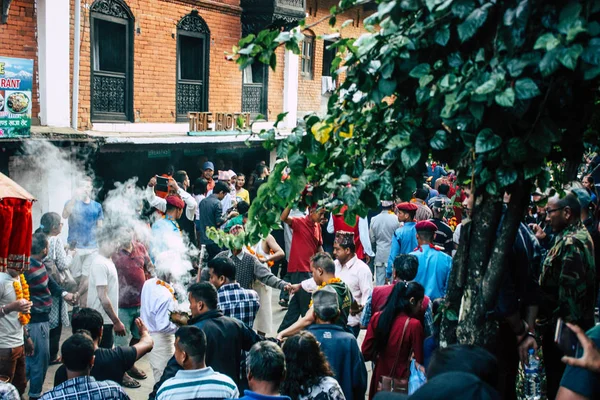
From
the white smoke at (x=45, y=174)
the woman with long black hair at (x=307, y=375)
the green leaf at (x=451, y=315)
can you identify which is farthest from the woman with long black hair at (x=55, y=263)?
the green leaf at (x=451, y=315)

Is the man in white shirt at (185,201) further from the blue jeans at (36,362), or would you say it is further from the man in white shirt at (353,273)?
the man in white shirt at (353,273)

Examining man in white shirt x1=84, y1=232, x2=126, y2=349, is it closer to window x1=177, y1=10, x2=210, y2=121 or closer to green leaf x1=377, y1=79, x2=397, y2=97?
green leaf x1=377, y1=79, x2=397, y2=97

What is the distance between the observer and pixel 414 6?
321 centimetres

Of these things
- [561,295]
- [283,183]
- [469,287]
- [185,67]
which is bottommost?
[561,295]

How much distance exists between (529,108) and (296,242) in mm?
6568

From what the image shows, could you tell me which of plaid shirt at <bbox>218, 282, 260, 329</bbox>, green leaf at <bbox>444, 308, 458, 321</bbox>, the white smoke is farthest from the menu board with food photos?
green leaf at <bbox>444, 308, 458, 321</bbox>

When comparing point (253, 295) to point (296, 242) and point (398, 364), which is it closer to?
point (398, 364)

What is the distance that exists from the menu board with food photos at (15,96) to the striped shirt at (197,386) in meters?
7.75

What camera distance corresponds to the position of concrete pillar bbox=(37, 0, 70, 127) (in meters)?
12.3

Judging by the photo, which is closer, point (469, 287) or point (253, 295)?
point (469, 287)

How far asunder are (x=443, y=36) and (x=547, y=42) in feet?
1.64

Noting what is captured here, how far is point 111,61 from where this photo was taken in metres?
14.5

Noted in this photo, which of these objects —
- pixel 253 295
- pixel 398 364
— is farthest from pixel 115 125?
pixel 398 364

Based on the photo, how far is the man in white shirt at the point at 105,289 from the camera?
7.44 meters
